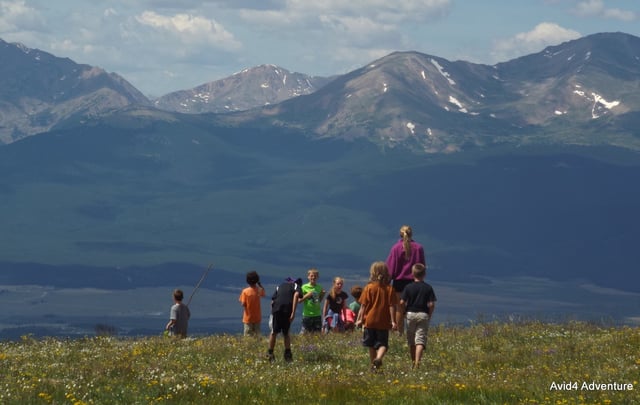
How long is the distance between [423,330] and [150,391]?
5786 millimetres

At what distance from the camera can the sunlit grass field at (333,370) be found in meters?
14.1

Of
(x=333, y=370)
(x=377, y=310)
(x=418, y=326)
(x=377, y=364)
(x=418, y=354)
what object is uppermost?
(x=377, y=310)

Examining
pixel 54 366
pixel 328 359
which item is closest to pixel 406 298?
pixel 328 359

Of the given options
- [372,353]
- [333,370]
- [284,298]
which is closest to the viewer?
[333,370]

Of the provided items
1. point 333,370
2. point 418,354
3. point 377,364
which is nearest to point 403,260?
point 418,354

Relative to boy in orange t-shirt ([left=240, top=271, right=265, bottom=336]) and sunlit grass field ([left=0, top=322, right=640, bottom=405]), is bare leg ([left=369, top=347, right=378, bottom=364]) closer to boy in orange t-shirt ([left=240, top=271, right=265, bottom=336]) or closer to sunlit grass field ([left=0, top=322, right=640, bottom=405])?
sunlit grass field ([left=0, top=322, right=640, bottom=405])

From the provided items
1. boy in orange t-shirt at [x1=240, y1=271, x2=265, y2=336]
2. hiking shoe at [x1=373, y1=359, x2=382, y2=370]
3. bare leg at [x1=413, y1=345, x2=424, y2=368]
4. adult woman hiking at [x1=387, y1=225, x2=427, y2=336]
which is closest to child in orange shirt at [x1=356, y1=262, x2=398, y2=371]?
hiking shoe at [x1=373, y1=359, x2=382, y2=370]

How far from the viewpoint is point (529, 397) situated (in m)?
13.6

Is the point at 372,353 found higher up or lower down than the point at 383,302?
lower down

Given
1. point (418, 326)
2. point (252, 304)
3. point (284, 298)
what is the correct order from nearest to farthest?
1. point (418, 326)
2. point (284, 298)
3. point (252, 304)

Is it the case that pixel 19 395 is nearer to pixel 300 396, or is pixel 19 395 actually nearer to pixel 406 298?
pixel 300 396

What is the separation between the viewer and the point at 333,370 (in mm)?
17672

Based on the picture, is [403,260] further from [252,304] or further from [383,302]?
[252,304]

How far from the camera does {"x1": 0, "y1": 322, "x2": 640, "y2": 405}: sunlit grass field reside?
557 inches
